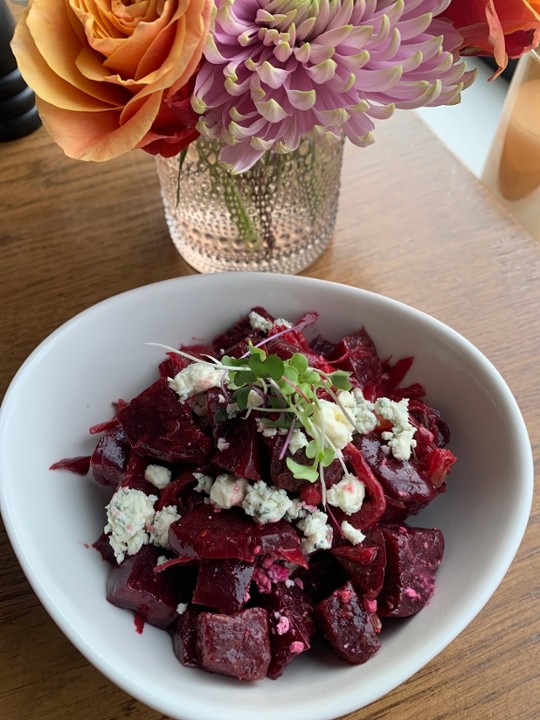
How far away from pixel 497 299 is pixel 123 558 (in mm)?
623

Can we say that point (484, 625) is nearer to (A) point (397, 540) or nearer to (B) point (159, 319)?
(A) point (397, 540)

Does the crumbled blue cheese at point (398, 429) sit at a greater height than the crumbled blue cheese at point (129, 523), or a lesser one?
greater

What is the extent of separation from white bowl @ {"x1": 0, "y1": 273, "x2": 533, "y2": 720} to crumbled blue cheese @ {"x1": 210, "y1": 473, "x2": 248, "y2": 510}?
14cm

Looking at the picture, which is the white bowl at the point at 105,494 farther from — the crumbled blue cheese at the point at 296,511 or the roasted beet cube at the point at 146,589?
the crumbled blue cheese at the point at 296,511

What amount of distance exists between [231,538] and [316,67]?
0.41m

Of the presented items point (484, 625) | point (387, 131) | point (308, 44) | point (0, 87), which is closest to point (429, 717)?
point (484, 625)

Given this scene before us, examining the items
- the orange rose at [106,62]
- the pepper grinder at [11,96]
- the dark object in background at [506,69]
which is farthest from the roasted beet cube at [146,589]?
the dark object in background at [506,69]

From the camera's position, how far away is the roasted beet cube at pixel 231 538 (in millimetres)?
638

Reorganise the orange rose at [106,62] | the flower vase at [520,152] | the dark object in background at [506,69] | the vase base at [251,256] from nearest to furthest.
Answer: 1. the orange rose at [106,62]
2. the vase base at [251,256]
3. the flower vase at [520,152]
4. the dark object in background at [506,69]

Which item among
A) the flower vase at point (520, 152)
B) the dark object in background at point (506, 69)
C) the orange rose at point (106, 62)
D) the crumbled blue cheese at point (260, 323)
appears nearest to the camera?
the orange rose at point (106, 62)

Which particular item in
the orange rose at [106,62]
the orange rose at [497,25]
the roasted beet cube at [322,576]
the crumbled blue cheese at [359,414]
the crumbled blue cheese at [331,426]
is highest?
the orange rose at [497,25]

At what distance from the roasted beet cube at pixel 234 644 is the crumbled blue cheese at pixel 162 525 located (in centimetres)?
8

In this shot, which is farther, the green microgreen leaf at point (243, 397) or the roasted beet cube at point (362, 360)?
the roasted beet cube at point (362, 360)

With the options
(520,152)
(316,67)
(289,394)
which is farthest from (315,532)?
(520,152)
